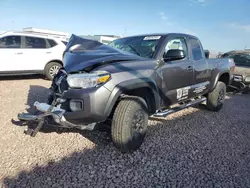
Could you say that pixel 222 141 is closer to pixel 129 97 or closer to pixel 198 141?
pixel 198 141

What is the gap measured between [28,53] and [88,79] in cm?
649

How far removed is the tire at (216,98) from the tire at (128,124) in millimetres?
2828

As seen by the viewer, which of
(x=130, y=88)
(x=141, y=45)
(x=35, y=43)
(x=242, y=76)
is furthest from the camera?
(x=35, y=43)

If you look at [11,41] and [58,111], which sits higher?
[11,41]

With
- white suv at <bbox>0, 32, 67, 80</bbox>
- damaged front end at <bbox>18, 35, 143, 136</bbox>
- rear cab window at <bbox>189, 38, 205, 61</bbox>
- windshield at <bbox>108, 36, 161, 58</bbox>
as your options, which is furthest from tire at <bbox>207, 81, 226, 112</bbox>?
white suv at <bbox>0, 32, 67, 80</bbox>

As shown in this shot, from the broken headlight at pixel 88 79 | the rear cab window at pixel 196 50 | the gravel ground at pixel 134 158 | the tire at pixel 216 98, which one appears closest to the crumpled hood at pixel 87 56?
the broken headlight at pixel 88 79

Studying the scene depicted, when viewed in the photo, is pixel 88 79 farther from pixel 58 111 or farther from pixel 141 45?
pixel 141 45

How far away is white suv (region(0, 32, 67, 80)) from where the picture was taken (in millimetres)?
8117

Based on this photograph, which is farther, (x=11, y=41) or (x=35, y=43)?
(x=35, y=43)

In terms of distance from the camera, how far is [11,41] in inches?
324

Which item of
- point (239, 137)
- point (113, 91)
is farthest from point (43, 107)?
point (239, 137)

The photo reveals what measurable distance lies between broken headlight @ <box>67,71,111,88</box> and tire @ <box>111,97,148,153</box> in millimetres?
486

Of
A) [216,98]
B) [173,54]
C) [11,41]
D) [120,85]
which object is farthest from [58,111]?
[11,41]

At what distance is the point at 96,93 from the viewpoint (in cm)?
281
